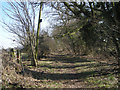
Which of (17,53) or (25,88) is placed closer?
(25,88)

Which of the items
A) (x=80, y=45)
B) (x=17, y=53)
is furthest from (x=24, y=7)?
(x=80, y=45)

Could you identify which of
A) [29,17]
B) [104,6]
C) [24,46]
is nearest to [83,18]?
[104,6]

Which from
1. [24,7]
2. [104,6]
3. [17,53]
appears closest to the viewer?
[104,6]

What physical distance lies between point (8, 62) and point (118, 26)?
7109 millimetres

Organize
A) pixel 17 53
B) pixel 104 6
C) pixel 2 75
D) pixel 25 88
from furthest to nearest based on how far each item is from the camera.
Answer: pixel 17 53 < pixel 104 6 < pixel 2 75 < pixel 25 88

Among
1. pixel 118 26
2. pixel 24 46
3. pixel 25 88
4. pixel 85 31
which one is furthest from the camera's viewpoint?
pixel 85 31

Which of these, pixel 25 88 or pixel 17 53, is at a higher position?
pixel 17 53

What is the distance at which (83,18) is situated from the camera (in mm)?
11734

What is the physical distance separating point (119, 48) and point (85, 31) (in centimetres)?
1156

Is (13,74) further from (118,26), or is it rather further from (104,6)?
(104,6)

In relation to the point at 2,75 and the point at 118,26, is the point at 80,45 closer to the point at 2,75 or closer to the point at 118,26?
the point at 118,26

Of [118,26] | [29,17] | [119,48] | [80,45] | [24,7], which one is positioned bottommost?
[80,45]

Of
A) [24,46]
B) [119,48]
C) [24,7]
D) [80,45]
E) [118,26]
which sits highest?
[24,7]

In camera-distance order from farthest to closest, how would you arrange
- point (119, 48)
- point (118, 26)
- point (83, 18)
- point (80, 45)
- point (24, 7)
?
point (80, 45) → point (24, 7) → point (83, 18) → point (119, 48) → point (118, 26)
